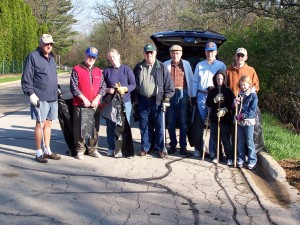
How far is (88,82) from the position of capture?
740cm

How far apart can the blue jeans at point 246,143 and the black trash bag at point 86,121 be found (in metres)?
2.47

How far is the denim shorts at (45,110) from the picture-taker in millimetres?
7105

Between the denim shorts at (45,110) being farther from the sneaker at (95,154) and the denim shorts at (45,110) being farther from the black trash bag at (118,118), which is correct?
the sneaker at (95,154)

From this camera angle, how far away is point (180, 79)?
7895 millimetres

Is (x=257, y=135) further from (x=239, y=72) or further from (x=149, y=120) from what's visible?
(x=149, y=120)

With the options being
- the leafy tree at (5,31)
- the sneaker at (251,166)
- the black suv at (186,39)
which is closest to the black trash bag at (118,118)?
the sneaker at (251,166)

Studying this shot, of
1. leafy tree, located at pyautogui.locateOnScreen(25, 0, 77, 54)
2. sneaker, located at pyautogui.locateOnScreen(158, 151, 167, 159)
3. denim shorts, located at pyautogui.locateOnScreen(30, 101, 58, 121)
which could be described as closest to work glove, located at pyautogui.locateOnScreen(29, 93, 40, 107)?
denim shorts, located at pyautogui.locateOnScreen(30, 101, 58, 121)

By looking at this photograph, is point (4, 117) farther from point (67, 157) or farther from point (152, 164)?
point (152, 164)

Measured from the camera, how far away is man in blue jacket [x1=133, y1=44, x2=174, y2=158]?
754cm

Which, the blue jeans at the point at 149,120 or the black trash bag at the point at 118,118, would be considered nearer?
the black trash bag at the point at 118,118

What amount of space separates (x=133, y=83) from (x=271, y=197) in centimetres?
308

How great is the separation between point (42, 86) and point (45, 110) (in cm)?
39

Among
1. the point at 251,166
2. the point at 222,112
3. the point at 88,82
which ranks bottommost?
the point at 251,166

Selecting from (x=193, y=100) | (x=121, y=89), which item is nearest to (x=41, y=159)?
(x=121, y=89)
